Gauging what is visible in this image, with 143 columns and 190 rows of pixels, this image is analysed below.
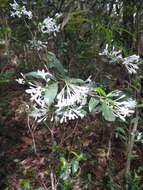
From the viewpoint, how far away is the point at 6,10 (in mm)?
3045

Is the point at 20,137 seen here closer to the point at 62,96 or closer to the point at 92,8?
the point at 92,8

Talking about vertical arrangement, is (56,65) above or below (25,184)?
above

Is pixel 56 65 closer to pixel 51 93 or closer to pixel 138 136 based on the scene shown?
pixel 51 93

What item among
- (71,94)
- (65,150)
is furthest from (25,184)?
(71,94)

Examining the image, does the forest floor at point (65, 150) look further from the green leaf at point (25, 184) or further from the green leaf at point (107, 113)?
the green leaf at point (107, 113)

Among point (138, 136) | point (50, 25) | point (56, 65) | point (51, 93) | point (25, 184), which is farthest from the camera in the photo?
point (50, 25)

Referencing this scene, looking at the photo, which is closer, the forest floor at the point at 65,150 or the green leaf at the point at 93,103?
the green leaf at the point at 93,103

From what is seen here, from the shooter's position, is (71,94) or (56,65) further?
(56,65)

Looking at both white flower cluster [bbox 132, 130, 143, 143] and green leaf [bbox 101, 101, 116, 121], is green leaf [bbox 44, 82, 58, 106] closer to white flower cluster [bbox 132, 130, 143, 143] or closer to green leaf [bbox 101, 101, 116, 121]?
green leaf [bbox 101, 101, 116, 121]

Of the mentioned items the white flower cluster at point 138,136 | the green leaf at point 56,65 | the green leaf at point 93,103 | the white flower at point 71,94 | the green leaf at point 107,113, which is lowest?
the white flower cluster at point 138,136

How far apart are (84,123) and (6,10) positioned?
3.36 ft

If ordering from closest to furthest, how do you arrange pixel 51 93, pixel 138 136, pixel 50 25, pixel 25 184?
pixel 51 93 < pixel 25 184 < pixel 138 136 < pixel 50 25

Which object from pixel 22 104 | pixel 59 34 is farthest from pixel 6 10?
pixel 22 104

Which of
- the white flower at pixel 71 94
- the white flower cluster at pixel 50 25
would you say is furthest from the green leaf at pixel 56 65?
the white flower cluster at pixel 50 25
